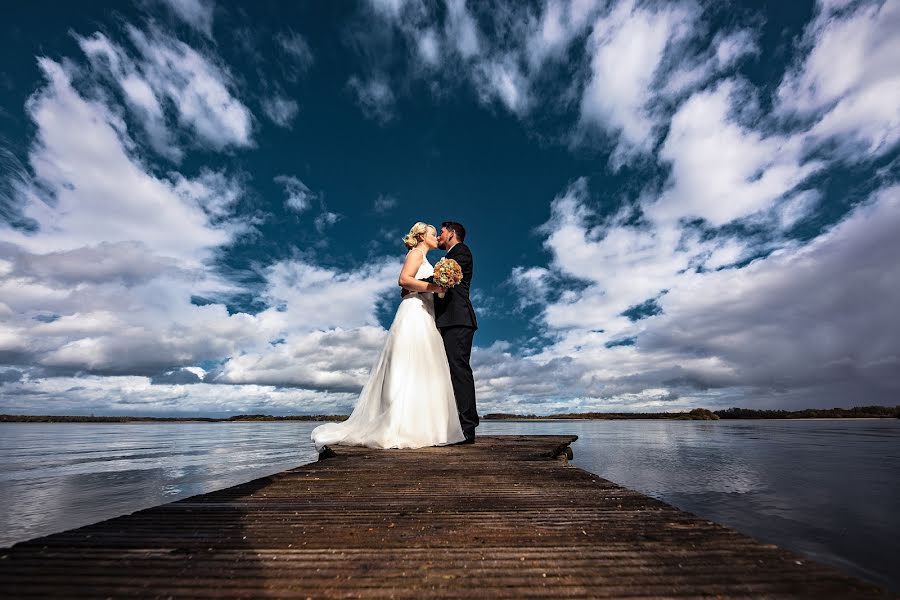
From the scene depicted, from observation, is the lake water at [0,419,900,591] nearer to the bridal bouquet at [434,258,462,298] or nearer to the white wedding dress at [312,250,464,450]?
the white wedding dress at [312,250,464,450]

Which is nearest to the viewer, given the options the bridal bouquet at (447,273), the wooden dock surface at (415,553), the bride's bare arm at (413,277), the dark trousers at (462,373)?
the wooden dock surface at (415,553)

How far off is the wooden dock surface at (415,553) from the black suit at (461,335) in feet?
13.0

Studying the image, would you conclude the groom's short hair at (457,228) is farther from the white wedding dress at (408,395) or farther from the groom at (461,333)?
the white wedding dress at (408,395)

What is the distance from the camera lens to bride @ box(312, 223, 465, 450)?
6.24 meters

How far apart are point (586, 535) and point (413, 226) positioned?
6.04 m

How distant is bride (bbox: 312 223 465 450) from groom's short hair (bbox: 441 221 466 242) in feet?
0.97

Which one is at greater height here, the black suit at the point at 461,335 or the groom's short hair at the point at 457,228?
the groom's short hair at the point at 457,228

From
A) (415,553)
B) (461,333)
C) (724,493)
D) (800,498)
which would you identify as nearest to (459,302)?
(461,333)

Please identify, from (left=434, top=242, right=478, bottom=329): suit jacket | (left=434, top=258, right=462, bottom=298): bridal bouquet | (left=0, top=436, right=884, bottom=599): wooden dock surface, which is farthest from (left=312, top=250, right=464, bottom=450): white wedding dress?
(left=0, top=436, right=884, bottom=599): wooden dock surface

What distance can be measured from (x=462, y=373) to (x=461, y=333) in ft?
2.17

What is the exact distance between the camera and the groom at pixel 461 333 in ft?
22.4

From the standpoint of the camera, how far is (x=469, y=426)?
682 centimetres

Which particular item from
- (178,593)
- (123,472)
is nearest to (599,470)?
(178,593)

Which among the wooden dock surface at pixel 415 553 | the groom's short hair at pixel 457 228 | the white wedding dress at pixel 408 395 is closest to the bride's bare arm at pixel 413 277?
the white wedding dress at pixel 408 395
